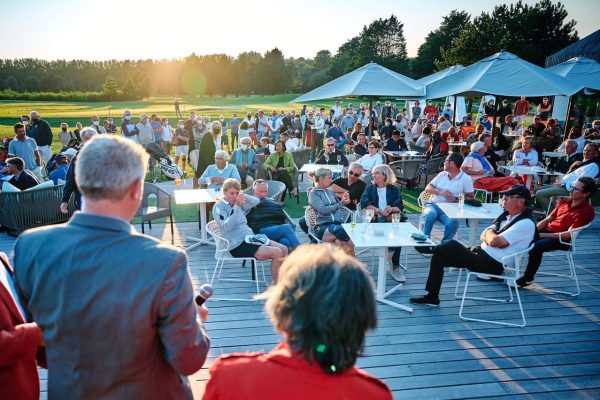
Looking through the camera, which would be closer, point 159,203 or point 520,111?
point 159,203

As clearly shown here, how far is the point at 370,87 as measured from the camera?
8469 mm

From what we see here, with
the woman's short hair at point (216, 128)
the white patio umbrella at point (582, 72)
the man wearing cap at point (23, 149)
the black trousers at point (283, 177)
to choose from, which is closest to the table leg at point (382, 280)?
the black trousers at point (283, 177)

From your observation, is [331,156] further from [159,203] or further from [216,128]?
[159,203]

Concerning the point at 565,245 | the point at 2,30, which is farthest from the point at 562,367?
the point at 2,30

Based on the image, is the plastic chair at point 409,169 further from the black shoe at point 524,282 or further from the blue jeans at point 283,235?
the blue jeans at point 283,235

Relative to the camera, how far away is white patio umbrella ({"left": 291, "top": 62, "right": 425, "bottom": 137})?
8.29 meters

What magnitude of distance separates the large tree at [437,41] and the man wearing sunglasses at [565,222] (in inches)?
2347

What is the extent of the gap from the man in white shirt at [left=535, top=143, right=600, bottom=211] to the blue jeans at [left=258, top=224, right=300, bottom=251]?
16.6 feet

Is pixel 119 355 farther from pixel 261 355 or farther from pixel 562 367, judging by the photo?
pixel 562 367

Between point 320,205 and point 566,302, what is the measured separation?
3160mm

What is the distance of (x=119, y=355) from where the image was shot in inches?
53.4

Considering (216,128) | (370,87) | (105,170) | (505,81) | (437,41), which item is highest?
(437,41)

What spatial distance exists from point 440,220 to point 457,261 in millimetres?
1686

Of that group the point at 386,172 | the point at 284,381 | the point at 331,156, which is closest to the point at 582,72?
the point at 331,156
